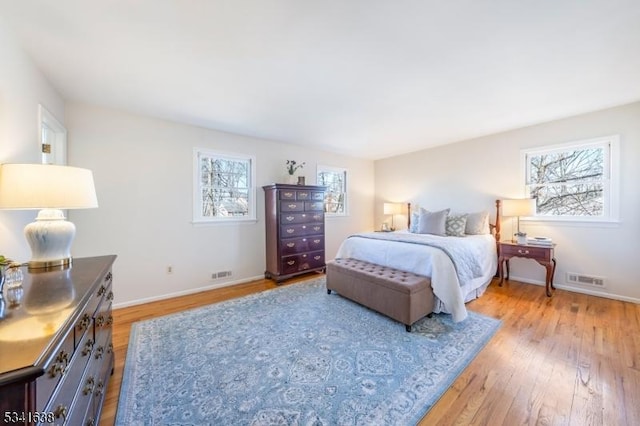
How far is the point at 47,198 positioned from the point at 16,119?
898mm

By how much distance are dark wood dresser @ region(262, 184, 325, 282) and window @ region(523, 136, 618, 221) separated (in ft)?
10.7

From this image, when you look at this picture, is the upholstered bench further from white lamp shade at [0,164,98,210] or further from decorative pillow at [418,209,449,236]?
white lamp shade at [0,164,98,210]

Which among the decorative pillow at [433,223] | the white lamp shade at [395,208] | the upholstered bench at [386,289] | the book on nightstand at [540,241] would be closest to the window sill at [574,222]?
the book on nightstand at [540,241]

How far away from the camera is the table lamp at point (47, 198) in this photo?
1.36m

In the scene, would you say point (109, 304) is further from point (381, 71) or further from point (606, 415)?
point (606, 415)

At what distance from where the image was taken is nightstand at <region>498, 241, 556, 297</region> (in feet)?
10.5

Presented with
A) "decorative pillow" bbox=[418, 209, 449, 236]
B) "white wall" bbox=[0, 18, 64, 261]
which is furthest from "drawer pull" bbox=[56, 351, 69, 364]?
"decorative pillow" bbox=[418, 209, 449, 236]

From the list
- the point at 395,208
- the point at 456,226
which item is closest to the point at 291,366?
the point at 456,226

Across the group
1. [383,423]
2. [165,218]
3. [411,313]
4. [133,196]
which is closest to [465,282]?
[411,313]

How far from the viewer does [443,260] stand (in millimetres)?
2641

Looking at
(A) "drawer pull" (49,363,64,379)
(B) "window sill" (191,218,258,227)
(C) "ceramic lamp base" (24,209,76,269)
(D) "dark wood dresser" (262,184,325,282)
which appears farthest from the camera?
(D) "dark wood dresser" (262,184,325,282)

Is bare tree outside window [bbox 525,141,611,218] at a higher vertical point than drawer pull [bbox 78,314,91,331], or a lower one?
higher

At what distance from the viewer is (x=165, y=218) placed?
334 centimetres

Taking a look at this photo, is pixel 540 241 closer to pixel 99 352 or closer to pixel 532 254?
pixel 532 254
